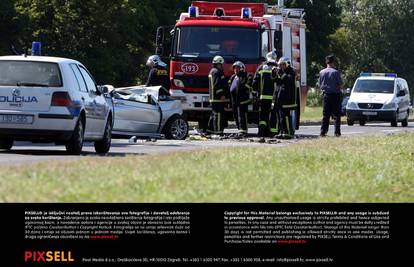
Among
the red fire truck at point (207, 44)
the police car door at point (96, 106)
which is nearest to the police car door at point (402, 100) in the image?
the red fire truck at point (207, 44)

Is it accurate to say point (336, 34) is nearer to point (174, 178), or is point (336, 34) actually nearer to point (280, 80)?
point (280, 80)

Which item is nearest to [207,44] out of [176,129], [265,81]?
[265,81]

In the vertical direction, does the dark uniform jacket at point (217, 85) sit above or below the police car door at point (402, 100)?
above

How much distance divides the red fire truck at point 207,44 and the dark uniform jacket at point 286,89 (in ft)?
5.31

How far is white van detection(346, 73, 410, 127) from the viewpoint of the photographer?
44594mm

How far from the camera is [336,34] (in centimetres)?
8931

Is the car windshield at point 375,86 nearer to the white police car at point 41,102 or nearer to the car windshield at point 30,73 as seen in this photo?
the white police car at point 41,102

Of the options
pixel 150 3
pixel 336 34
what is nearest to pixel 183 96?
pixel 150 3

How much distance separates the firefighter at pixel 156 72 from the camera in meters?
29.4

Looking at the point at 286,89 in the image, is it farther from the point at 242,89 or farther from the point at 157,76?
the point at 157,76

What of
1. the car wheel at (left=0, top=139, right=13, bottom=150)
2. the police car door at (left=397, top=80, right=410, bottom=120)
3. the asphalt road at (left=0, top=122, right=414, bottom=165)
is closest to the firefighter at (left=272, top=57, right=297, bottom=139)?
the asphalt road at (left=0, top=122, right=414, bottom=165)
